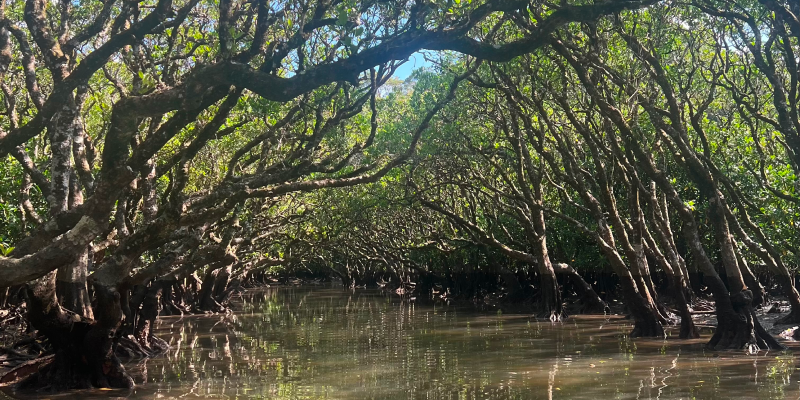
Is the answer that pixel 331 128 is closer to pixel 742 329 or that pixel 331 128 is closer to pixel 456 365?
pixel 456 365

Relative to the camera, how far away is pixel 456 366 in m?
14.0

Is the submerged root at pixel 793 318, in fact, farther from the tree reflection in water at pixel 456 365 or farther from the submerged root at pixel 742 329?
the submerged root at pixel 742 329

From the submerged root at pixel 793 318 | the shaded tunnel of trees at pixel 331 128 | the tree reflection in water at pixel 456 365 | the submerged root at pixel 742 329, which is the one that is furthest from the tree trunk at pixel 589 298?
the submerged root at pixel 742 329

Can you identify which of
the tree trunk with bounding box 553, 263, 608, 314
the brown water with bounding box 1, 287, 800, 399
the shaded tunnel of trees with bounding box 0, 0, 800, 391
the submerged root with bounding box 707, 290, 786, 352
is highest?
the shaded tunnel of trees with bounding box 0, 0, 800, 391

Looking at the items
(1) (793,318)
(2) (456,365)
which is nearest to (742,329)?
(1) (793,318)

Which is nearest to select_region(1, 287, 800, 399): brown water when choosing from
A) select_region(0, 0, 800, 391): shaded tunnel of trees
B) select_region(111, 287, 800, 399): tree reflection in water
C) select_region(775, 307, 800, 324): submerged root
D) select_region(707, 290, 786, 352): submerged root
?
select_region(111, 287, 800, 399): tree reflection in water

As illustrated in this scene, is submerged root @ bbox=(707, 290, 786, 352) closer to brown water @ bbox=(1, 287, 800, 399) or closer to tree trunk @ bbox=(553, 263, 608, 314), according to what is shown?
brown water @ bbox=(1, 287, 800, 399)

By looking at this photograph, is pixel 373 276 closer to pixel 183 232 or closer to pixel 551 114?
pixel 551 114

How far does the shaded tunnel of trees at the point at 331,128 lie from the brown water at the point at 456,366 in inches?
51.5

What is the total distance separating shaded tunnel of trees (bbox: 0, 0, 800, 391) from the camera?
823 cm

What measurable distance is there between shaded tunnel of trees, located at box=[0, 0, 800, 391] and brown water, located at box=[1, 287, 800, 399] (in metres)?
1.31

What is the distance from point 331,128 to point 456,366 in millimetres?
4839

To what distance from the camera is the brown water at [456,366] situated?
36.2 ft

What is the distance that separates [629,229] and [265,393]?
13352mm
